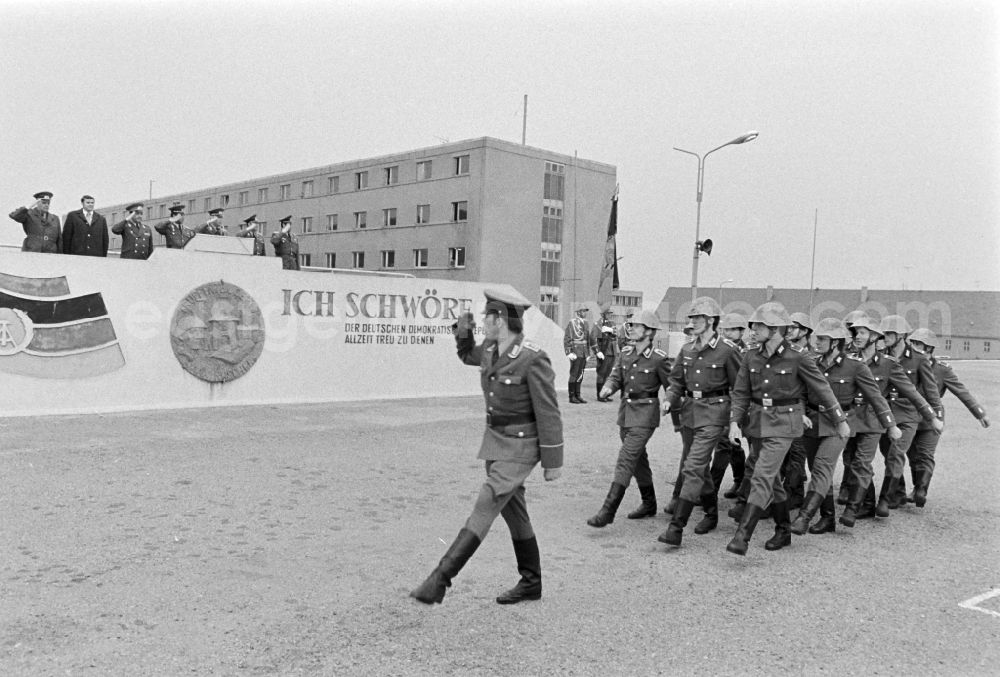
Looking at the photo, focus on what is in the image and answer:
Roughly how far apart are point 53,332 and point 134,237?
2.16 metres

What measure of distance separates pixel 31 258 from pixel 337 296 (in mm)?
5026

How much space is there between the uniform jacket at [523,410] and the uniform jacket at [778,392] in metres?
2.25

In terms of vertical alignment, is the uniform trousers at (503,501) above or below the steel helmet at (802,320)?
below

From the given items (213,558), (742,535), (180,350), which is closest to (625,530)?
(742,535)

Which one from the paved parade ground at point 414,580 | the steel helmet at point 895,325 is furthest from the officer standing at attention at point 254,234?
the steel helmet at point 895,325

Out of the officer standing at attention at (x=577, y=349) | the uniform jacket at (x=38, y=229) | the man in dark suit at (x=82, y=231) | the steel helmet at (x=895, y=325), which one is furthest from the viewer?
the officer standing at attention at (x=577, y=349)

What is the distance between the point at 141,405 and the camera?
12.8m

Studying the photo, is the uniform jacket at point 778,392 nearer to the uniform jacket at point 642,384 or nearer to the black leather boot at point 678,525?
the uniform jacket at point 642,384

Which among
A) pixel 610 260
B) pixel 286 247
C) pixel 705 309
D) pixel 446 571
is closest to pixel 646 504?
pixel 705 309

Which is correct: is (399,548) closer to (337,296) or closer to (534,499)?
(534,499)

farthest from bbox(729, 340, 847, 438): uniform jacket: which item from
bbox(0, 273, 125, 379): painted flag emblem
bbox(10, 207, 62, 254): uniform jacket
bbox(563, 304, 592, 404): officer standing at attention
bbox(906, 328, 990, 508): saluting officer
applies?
bbox(10, 207, 62, 254): uniform jacket

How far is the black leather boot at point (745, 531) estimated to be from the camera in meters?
5.98

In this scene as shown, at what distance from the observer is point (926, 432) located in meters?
8.17

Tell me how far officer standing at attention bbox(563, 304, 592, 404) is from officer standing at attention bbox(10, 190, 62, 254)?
947 cm
